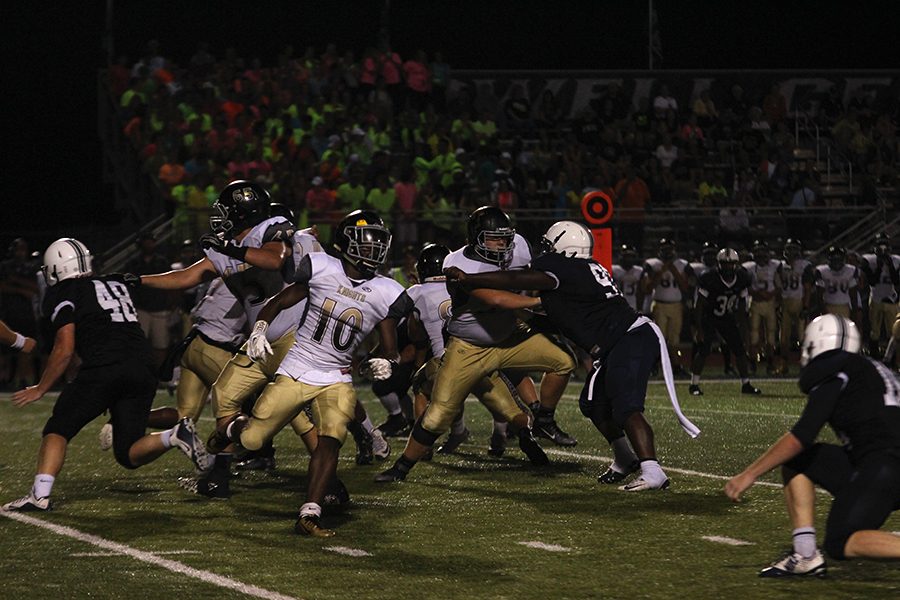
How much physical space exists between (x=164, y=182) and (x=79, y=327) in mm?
11783

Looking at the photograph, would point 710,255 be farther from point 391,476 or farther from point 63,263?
point 63,263

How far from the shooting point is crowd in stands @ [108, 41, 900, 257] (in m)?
19.4

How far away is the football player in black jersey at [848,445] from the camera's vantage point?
5.49 meters

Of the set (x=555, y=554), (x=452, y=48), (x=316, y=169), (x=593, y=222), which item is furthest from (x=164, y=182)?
(x=555, y=554)

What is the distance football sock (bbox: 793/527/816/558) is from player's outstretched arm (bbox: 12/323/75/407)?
4.05 m

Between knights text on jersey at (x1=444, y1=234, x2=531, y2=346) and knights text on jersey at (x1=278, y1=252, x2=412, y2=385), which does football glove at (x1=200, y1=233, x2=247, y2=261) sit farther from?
knights text on jersey at (x1=444, y1=234, x2=531, y2=346)

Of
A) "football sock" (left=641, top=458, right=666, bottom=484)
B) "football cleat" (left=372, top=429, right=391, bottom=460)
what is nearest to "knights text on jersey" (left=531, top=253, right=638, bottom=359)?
"football sock" (left=641, top=458, right=666, bottom=484)

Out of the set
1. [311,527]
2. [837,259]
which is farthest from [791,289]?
[311,527]

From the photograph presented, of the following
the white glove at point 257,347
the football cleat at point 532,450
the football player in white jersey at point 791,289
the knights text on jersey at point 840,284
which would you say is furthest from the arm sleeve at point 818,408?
the football player in white jersey at point 791,289

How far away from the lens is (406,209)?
19453 mm

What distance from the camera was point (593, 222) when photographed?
15125 millimetres

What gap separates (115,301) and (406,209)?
1140 centimetres

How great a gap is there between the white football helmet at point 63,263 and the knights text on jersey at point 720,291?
8998 millimetres

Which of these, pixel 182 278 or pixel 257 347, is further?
pixel 182 278
